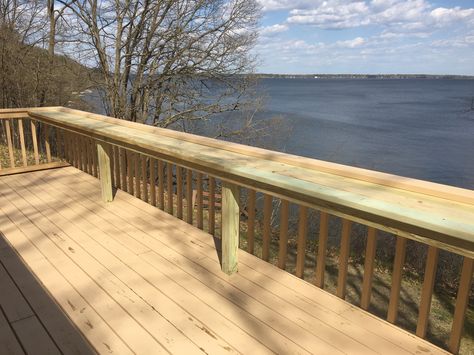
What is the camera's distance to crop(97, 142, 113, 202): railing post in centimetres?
391

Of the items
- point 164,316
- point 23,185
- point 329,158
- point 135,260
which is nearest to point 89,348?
point 164,316

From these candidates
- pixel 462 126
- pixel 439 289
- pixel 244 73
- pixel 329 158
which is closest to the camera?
pixel 439 289

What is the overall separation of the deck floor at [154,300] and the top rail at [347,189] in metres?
0.65

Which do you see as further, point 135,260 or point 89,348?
point 135,260

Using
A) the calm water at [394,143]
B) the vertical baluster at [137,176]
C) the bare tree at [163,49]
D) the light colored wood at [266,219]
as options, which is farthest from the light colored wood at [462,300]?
the calm water at [394,143]

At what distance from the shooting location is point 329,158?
63.7 ft

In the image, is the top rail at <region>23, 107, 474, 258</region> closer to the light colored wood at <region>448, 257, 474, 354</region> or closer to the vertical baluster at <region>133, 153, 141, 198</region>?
the light colored wood at <region>448, 257, 474, 354</region>

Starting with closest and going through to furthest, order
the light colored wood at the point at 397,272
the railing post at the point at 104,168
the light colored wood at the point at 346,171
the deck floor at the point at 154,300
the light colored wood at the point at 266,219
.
Result: the light colored wood at the point at 346,171, the deck floor at the point at 154,300, the light colored wood at the point at 397,272, the light colored wood at the point at 266,219, the railing post at the point at 104,168

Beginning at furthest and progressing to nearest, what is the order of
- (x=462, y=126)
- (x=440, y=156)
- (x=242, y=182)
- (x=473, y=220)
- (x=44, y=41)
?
(x=462, y=126) → (x=440, y=156) → (x=44, y=41) → (x=242, y=182) → (x=473, y=220)

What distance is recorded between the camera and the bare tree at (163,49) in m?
9.13

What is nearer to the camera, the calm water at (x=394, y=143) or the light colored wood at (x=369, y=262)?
the light colored wood at (x=369, y=262)

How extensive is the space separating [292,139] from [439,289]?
53.5 ft

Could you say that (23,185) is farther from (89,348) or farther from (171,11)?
(171,11)

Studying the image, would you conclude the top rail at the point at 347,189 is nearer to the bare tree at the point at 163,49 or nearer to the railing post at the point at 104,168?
the railing post at the point at 104,168
